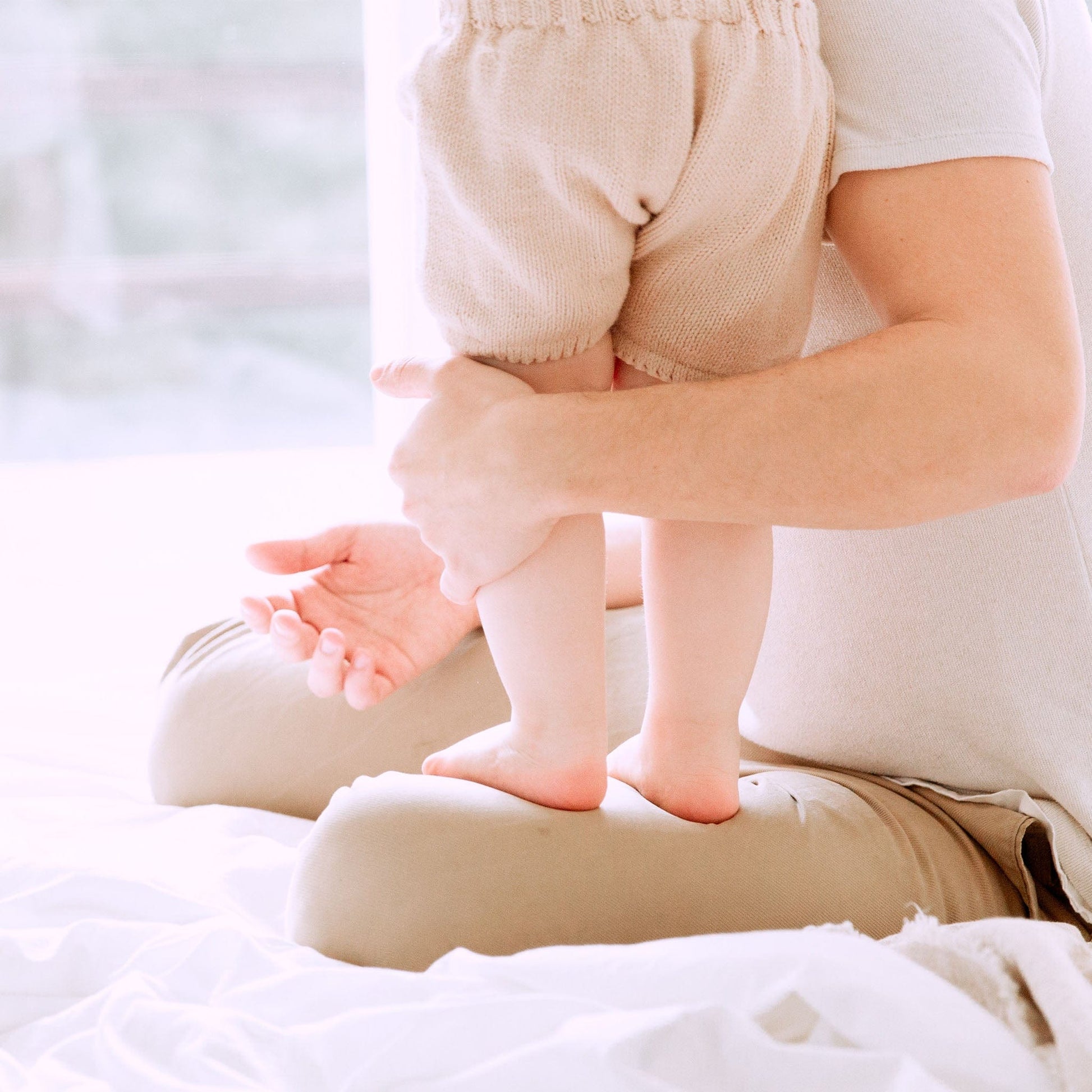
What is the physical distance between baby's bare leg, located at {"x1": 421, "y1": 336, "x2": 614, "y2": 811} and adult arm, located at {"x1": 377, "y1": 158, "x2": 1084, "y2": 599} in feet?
0.22

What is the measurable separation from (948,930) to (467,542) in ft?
1.27

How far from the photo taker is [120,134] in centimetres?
292

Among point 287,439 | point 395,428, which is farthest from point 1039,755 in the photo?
point 287,439

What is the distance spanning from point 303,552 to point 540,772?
1.40ft

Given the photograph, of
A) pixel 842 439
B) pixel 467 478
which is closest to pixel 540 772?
pixel 467 478

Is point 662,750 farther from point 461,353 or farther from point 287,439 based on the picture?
point 287,439

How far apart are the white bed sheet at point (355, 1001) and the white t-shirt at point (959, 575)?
0.95 feet

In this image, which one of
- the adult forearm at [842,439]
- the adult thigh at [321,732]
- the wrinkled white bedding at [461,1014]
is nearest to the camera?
the wrinkled white bedding at [461,1014]

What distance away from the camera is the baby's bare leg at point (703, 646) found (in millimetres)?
833

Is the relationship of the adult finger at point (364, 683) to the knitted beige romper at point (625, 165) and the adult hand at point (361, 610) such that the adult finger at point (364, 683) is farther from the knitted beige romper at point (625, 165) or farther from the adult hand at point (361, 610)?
the knitted beige romper at point (625, 165)

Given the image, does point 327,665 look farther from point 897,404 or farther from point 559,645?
point 897,404

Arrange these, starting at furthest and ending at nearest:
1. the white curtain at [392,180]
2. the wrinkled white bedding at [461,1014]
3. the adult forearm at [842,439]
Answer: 1. the white curtain at [392,180]
2. the adult forearm at [842,439]
3. the wrinkled white bedding at [461,1014]

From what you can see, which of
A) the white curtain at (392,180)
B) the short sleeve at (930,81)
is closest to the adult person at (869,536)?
the short sleeve at (930,81)

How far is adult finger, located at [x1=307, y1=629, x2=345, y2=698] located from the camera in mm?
1047
